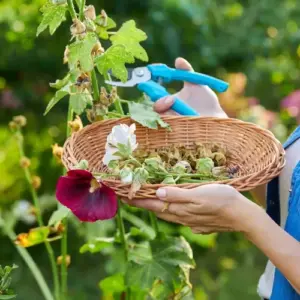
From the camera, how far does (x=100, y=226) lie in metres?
2.58

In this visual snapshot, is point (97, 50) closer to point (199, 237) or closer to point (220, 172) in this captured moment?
point (220, 172)

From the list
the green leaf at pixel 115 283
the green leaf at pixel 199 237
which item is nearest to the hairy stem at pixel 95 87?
the green leaf at pixel 115 283

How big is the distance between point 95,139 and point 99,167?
0.06 m

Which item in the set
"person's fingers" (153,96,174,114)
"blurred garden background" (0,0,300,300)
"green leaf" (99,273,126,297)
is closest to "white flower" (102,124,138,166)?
"person's fingers" (153,96,174,114)

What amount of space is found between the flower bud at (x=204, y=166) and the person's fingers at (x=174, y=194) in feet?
0.36

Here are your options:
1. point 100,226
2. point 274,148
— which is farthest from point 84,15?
point 100,226

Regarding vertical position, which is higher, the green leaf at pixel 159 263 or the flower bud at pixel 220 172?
the flower bud at pixel 220 172

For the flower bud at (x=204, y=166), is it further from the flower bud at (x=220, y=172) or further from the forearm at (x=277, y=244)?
the forearm at (x=277, y=244)

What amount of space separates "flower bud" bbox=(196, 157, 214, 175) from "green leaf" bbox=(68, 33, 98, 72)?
22cm

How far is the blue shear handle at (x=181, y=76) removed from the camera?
1387 mm

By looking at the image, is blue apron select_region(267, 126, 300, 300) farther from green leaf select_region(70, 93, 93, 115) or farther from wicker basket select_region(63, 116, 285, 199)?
green leaf select_region(70, 93, 93, 115)

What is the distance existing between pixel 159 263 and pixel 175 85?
147cm

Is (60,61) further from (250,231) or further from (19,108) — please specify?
(250,231)

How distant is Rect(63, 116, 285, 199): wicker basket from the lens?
1.12 metres
